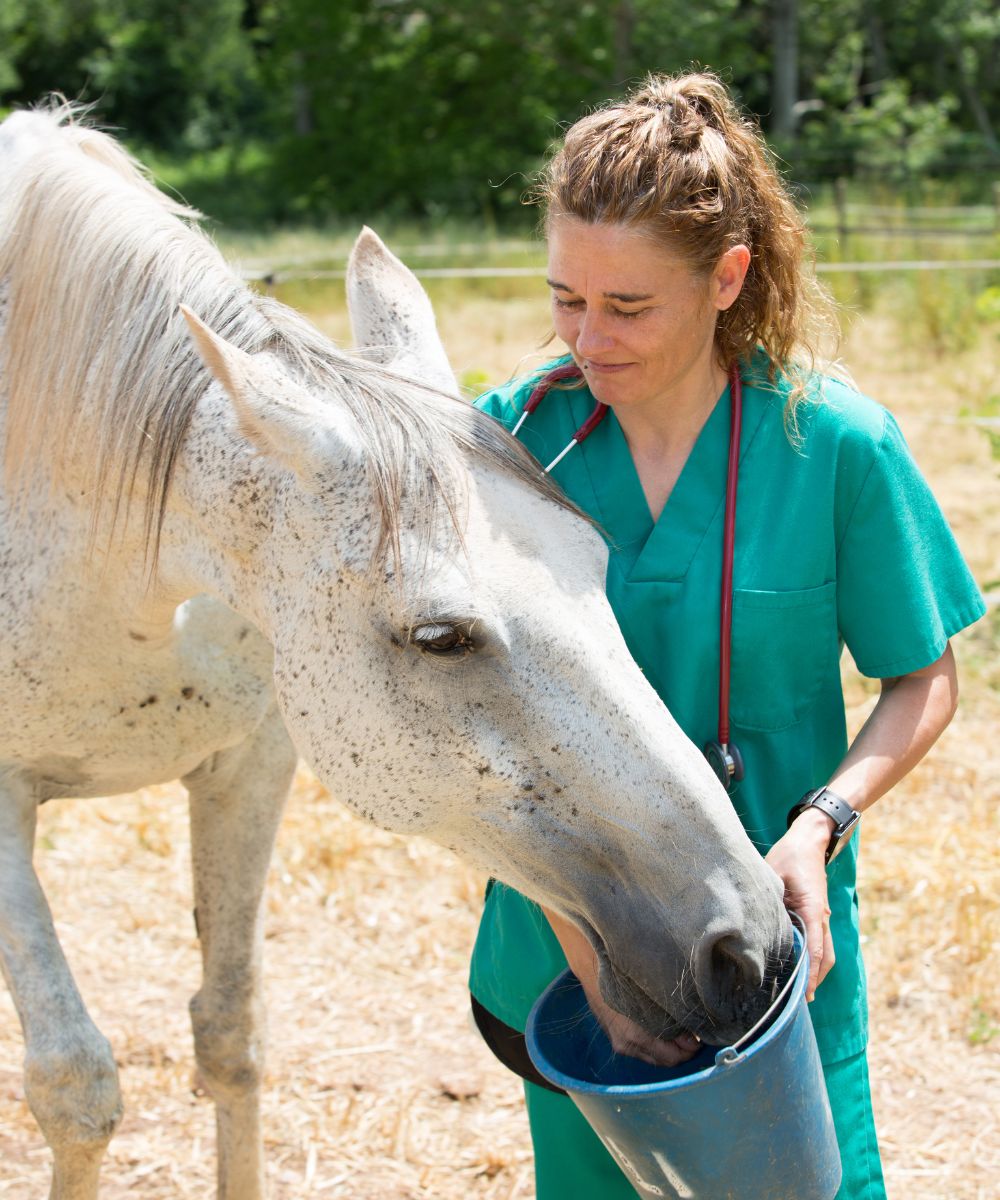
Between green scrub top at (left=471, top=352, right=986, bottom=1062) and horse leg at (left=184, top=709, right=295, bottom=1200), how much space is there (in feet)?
2.50

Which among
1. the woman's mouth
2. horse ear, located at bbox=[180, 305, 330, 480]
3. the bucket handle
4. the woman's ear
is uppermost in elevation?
the woman's ear

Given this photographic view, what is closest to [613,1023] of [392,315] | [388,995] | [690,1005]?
[690,1005]

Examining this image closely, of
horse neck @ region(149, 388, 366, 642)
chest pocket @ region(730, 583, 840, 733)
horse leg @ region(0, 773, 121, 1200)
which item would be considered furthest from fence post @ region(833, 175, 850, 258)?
horse leg @ region(0, 773, 121, 1200)

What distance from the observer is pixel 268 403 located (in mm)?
1553

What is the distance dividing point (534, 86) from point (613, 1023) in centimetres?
2302

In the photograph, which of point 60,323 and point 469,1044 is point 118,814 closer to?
point 469,1044

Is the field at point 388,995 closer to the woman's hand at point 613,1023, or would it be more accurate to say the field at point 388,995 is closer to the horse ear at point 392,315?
the horse ear at point 392,315

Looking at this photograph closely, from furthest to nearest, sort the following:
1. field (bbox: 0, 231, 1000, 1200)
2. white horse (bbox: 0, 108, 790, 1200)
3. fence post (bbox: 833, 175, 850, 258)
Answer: fence post (bbox: 833, 175, 850, 258)
field (bbox: 0, 231, 1000, 1200)
white horse (bbox: 0, 108, 790, 1200)

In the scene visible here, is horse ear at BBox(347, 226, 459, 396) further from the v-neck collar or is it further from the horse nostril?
the horse nostril

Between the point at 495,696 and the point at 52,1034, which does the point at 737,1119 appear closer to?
the point at 495,696

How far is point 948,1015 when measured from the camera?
2.90 metres

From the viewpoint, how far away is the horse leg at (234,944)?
2.34 m

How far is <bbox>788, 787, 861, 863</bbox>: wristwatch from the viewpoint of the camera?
1583mm

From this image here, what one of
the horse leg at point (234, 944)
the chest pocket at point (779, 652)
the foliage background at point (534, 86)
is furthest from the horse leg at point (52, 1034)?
the foliage background at point (534, 86)
